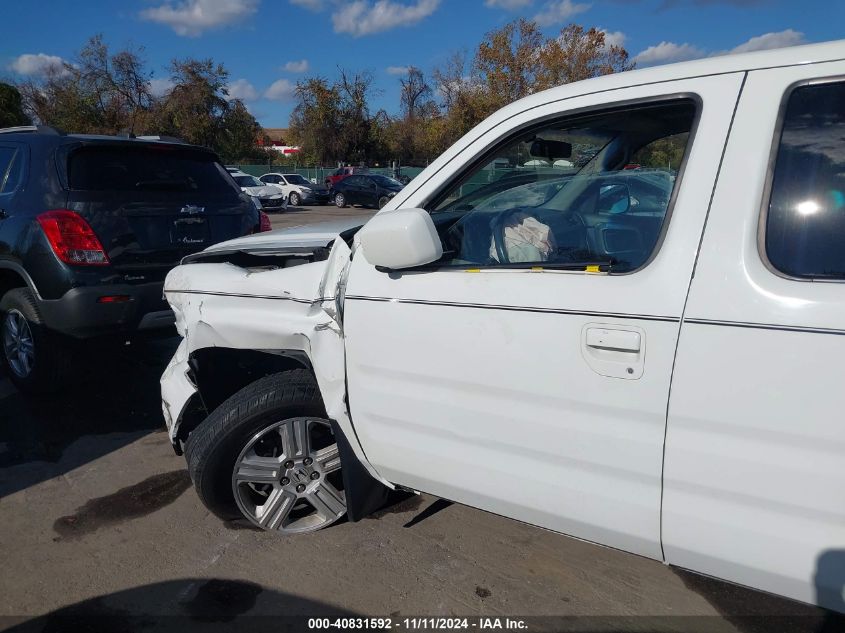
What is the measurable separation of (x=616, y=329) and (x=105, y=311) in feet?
11.9

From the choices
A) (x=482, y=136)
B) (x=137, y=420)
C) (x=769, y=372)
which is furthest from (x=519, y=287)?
(x=137, y=420)

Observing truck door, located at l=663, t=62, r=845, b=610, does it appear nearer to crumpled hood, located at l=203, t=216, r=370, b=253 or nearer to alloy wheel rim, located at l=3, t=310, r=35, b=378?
crumpled hood, located at l=203, t=216, r=370, b=253

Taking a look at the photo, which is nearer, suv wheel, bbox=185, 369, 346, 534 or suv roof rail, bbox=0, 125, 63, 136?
suv wheel, bbox=185, 369, 346, 534

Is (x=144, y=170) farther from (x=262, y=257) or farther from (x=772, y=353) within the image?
(x=772, y=353)

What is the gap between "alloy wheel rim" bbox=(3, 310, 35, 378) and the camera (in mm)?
4781

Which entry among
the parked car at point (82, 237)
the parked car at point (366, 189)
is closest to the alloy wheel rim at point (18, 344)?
the parked car at point (82, 237)

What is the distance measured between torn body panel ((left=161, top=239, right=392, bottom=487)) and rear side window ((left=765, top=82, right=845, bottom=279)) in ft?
4.90

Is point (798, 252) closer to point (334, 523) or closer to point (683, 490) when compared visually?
point (683, 490)

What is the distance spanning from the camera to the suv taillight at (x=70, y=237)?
169 inches

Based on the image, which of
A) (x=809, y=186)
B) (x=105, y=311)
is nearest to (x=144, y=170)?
(x=105, y=311)

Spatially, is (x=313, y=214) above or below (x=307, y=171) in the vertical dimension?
below

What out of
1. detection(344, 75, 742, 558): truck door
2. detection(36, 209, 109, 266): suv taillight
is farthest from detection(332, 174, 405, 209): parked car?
detection(344, 75, 742, 558): truck door

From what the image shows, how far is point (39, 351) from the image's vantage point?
4.65 metres

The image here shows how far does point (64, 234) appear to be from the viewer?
4.30 metres
